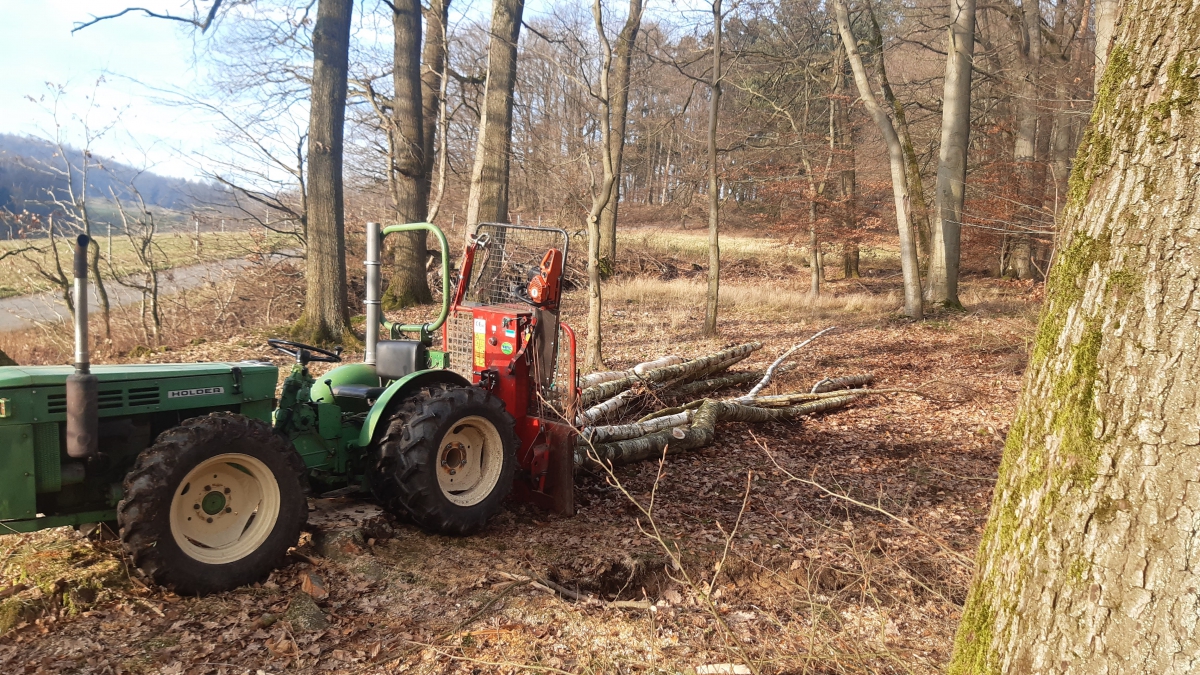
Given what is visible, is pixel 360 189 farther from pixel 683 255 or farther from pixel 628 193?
pixel 628 193

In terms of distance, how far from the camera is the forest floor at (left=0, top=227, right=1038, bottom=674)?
11.3ft

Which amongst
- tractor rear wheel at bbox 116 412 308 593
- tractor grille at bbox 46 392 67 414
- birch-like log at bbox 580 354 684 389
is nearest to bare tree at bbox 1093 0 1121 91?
birch-like log at bbox 580 354 684 389

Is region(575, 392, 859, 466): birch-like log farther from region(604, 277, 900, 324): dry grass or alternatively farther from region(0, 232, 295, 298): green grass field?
region(0, 232, 295, 298): green grass field

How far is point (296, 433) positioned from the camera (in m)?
4.83

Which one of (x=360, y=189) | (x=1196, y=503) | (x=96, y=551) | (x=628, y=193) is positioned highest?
(x=628, y=193)

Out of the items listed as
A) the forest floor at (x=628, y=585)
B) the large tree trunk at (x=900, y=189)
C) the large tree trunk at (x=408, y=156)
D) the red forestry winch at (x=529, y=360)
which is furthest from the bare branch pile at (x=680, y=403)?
the large tree trunk at (x=408, y=156)

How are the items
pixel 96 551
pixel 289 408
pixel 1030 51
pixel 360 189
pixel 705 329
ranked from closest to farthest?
pixel 96 551
pixel 289 408
pixel 705 329
pixel 1030 51
pixel 360 189

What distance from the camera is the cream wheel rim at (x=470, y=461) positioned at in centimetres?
516

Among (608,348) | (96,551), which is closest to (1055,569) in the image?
(96,551)

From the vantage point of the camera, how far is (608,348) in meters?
12.5

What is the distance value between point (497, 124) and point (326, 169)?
148 inches

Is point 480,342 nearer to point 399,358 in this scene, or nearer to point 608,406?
point 399,358

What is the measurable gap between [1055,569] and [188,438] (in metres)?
3.64

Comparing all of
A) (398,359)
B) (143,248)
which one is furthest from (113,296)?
(398,359)
